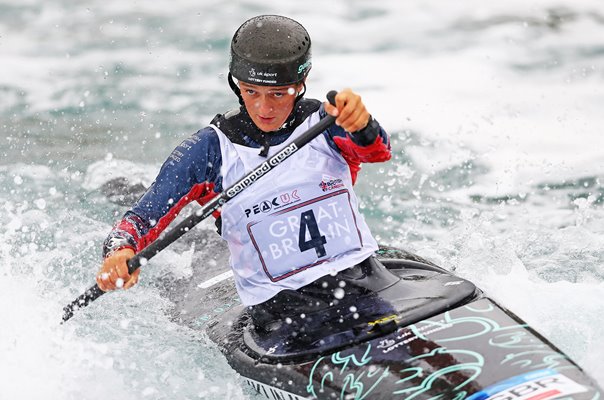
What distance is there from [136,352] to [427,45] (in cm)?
643

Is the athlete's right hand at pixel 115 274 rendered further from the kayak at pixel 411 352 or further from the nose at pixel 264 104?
the nose at pixel 264 104

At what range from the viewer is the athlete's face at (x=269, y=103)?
3.34 metres

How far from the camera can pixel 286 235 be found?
343cm

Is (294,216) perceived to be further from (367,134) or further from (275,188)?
(367,134)

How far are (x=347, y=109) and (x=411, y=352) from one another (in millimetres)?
878

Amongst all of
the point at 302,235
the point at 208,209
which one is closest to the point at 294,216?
the point at 302,235

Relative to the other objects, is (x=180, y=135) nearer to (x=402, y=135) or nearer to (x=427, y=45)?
(x=402, y=135)

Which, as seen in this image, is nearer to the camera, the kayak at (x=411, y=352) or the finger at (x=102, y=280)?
the kayak at (x=411, y=352)

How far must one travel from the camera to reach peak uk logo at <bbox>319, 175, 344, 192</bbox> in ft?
11.3

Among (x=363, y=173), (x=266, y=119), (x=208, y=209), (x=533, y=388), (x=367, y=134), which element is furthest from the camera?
(x=363, y=173)

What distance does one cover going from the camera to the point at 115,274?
323cm

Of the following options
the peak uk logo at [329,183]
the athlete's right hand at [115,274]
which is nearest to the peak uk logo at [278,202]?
the peak uk logo at [329,183]

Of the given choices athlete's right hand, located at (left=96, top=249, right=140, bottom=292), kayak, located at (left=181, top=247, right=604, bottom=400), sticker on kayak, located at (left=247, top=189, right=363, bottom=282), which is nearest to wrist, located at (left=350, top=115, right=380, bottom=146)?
sticker on kayak, located at (left=247, top=189, right=363, bottom=282)

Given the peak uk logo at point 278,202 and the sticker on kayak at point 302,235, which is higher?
the peak uk logo at point 278,202
